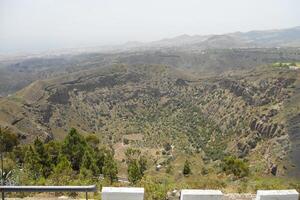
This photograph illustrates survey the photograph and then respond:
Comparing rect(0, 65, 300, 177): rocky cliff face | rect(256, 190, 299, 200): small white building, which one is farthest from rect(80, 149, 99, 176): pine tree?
rect(256, 190, 299, 200): small white building

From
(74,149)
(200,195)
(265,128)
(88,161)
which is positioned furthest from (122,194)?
(265,128)

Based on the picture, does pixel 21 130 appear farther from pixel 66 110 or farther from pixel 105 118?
pixel 105 118

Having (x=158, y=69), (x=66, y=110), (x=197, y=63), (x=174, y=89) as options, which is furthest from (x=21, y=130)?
(x=197, y=63)

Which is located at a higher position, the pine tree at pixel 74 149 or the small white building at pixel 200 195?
the small white building at pixel 200 195

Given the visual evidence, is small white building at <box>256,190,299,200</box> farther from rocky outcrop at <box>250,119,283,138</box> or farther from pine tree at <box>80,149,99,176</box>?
rocky outcrop at <box>250,119,283,138</box>

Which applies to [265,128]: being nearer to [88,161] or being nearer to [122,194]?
[88,161]

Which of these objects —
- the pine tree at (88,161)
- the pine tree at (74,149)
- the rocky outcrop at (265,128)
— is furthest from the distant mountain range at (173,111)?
the pine tree at (74,149)

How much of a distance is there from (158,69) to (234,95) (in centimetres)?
3912

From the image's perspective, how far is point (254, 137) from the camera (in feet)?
197

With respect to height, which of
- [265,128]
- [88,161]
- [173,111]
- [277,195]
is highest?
[277,195]

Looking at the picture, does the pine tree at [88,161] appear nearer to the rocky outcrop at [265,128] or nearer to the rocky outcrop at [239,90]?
the rocky outcrop at [265,128]

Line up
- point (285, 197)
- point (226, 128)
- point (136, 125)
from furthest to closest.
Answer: point (136, 125), point (226, 128), point (285, 197)

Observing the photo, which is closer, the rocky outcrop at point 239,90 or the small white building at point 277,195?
the small white building at point 277,195

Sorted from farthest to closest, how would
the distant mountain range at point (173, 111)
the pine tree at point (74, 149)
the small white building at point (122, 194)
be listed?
the distant mountain range at point (173, 111) → the pine tree at point (74, 149) → the small white building at point (122, 194)
